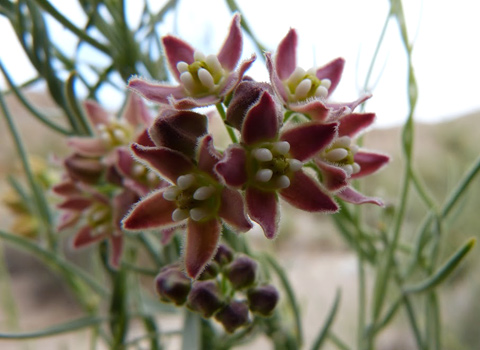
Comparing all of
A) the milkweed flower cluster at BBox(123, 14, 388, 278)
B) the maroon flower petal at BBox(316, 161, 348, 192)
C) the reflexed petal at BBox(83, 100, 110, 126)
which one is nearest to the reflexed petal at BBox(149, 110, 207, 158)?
the milkweed flower cluster at BBox(123, 14, 388, 278)

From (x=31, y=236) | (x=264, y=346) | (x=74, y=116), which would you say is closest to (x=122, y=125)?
(x=74, y=116)

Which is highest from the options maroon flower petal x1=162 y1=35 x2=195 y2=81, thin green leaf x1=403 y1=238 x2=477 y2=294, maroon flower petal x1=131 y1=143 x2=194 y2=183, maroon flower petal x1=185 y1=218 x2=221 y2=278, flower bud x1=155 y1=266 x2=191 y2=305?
maroon flower petal x1=162 y1=35 x2=195 y2=81

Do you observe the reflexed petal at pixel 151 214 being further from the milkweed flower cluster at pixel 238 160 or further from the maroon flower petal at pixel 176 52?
the maroon flower petal at pixel 176 52

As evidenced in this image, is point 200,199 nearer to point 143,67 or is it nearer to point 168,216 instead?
point 168,216

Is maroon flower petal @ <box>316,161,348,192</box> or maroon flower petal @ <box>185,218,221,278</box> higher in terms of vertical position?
maroon flower petal @ <box>316,161,348,192</box>

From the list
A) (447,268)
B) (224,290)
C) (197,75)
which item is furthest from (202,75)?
(447,268)

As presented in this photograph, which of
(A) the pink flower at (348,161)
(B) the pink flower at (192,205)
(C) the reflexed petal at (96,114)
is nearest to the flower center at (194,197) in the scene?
(B) the pink flower at (192,205)

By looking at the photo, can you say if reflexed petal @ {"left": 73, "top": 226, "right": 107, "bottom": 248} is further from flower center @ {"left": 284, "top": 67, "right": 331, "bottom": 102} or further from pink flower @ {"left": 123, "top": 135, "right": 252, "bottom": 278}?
flower center @ {"left": 284, "top": 67, "right": 331, "bottom": 102}
